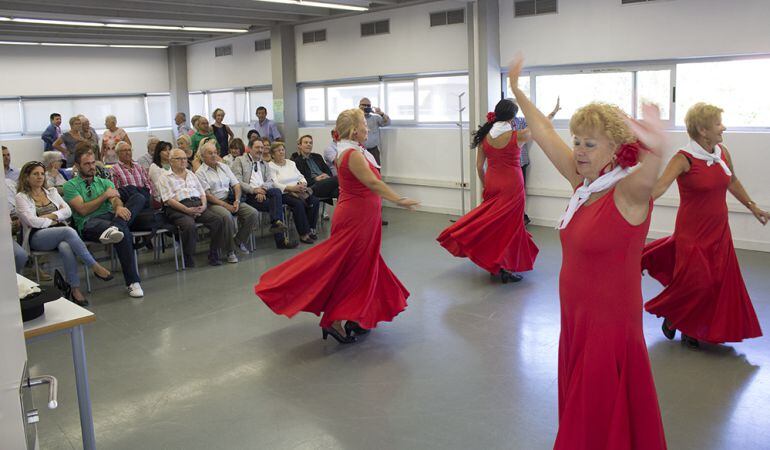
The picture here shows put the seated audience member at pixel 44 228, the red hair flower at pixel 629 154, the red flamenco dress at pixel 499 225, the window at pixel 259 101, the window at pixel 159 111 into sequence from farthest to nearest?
the window at pixel 159 111, the window at pixel 259 101, the red flamenco dress at pixel 499 225, the seated audience member at pixel 44 228, the red hair flower at pixel 629 154

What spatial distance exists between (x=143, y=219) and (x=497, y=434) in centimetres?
456

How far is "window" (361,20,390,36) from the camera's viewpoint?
1073 centimetres

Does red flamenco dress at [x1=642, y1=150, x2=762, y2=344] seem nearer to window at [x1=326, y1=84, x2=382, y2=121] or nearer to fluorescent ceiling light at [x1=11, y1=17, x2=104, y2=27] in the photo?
window at [x1=326, y1=84, x2=382, y2=121]

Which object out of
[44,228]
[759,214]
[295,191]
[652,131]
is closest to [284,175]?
[295,191]

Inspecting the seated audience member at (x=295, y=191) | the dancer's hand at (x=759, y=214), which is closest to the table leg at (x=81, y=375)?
the dancer's hand at (x=759, y=214)

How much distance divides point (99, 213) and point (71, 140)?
540 centimetres

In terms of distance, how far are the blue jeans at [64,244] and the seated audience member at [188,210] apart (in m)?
1.25

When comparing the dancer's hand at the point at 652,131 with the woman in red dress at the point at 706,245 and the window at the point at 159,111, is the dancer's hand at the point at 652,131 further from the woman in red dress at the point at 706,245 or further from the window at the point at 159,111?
the window at the point at 159,111

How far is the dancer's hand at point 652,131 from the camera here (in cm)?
210

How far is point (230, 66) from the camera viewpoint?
14047mm

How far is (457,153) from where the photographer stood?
32.4ft

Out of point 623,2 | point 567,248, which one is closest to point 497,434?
point 567,248

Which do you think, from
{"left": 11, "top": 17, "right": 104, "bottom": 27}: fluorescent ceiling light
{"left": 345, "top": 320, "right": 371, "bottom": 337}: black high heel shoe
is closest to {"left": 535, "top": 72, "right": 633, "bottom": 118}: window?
{"left": 345, "top": 320, "right": 371, "bottom": 337}: black high heel shoe

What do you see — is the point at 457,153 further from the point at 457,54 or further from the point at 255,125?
the point at 255,125
